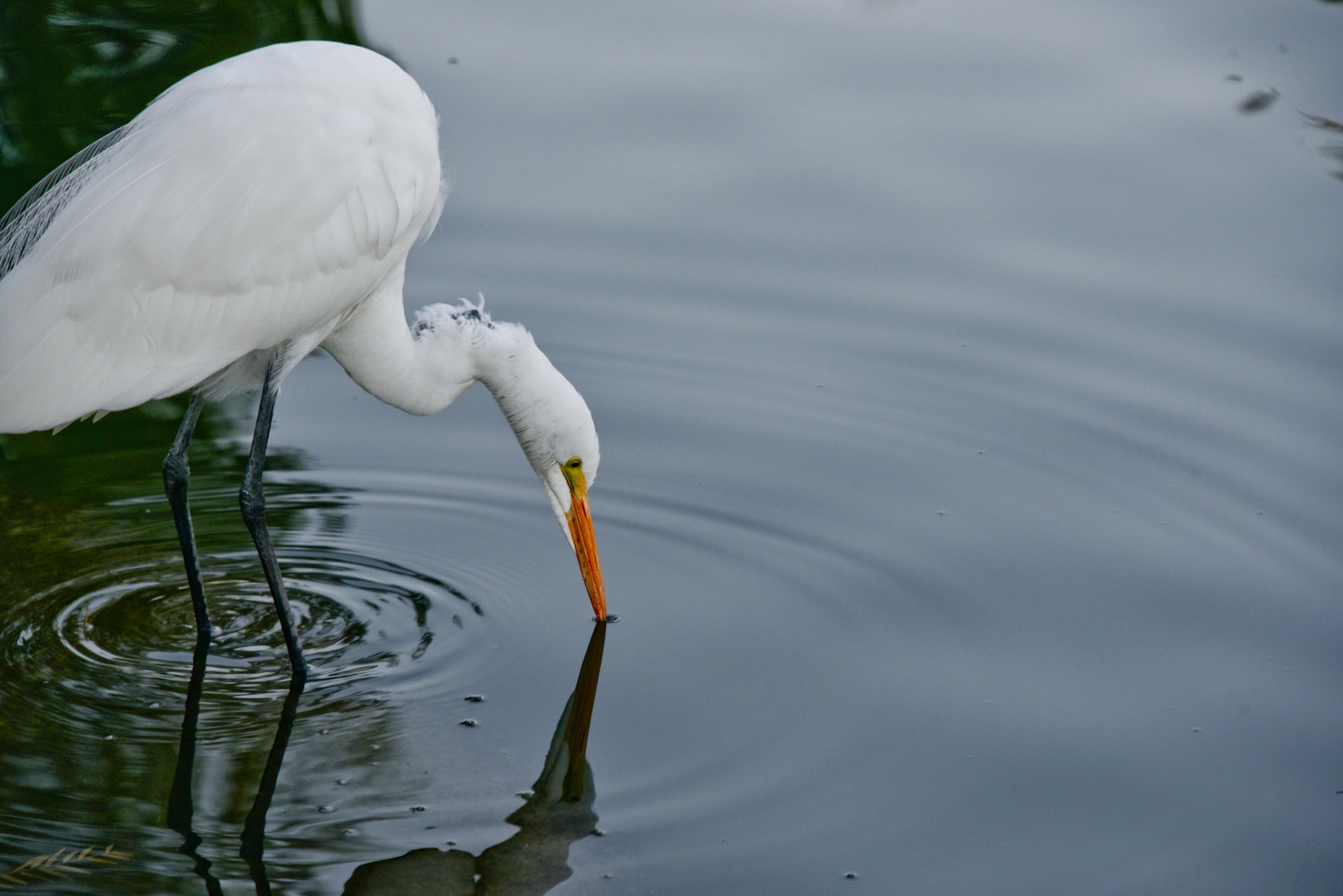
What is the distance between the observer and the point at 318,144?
4.32 meters

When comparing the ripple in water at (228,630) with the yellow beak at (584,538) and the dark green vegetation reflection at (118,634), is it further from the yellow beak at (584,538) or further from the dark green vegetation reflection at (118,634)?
the yellow beak at (584,538)

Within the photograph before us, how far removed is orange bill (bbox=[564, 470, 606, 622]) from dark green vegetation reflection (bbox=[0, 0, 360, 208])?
3.79 m

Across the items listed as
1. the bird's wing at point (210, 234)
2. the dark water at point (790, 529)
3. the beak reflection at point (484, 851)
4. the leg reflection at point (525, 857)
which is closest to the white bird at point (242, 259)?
the bird's wing at point (210, 234)

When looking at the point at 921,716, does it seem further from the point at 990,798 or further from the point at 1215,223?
the point at 1215,223

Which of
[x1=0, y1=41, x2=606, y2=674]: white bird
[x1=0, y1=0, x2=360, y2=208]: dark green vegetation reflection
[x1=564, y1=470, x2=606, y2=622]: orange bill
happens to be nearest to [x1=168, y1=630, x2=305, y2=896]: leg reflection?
[x1=0, y1=41, x2=606, y2=674]: white bird

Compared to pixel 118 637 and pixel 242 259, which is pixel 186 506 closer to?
pixel 118 637

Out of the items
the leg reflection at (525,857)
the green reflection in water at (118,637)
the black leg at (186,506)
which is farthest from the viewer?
the black leg at (186,506)

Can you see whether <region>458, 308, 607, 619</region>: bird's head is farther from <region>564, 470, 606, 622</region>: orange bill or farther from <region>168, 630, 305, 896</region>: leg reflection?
<region>168, 630, 305, 896</region>: leg reflection

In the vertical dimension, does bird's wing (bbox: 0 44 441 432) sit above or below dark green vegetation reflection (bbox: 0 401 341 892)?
above

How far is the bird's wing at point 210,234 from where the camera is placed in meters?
4.20

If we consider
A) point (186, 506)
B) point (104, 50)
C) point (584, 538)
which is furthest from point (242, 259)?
point (104, 50)

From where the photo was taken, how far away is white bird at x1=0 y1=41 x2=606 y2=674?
4.21 m

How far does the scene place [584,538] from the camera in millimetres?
4965

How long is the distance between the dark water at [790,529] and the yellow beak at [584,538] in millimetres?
128
